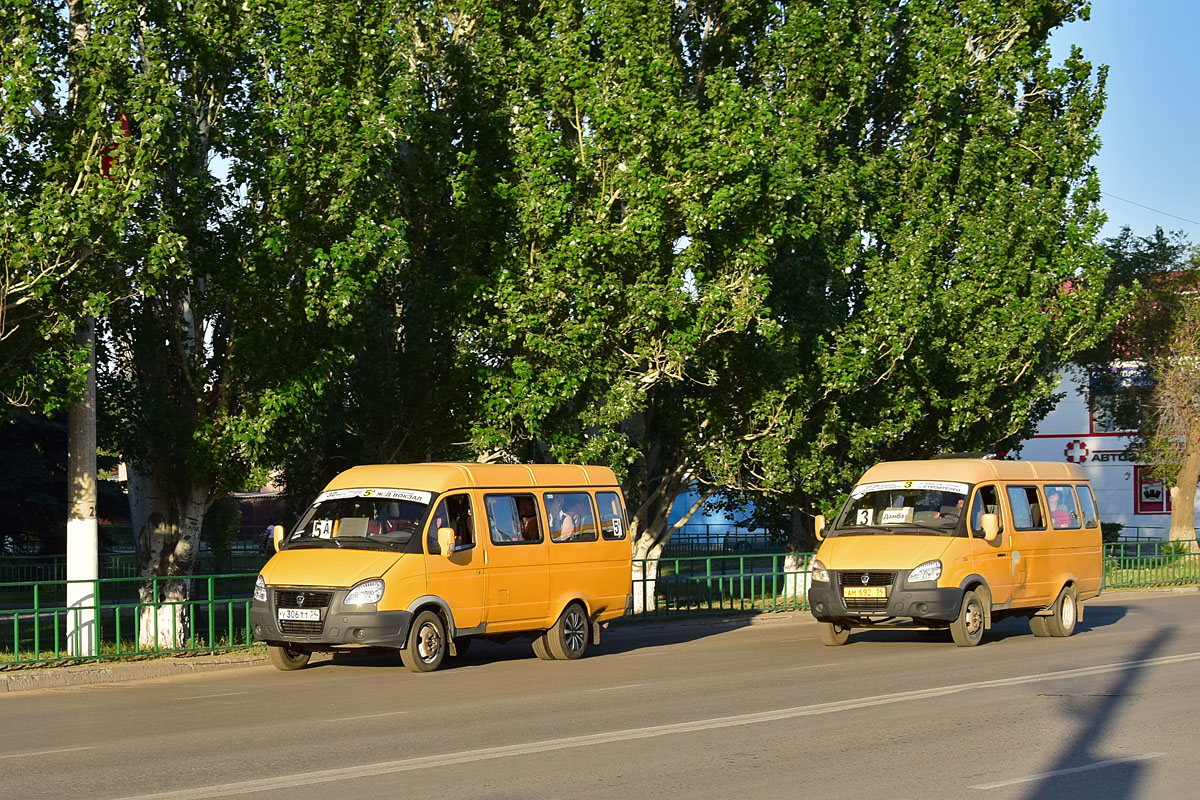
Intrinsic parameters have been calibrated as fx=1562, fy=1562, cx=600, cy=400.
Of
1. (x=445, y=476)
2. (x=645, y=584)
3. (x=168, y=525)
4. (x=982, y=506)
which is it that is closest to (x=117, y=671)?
(x=445, y=476)

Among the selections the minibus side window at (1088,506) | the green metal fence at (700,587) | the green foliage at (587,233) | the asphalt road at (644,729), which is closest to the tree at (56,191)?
the green foliage at (587,233)

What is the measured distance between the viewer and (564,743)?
10938mm

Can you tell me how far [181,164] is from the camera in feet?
65.3

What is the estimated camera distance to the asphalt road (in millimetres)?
9281

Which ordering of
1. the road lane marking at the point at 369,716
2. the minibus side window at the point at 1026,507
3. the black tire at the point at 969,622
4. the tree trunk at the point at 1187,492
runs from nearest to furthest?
the road lane marking at the point at 369,716
the black tire at the point at 969,622
the minibus side window at the point at 1026,507
the tree trunk at the point at 1187,492

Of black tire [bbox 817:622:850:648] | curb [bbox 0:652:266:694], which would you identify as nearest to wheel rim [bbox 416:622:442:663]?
curb [bbox 0:652:266:694]

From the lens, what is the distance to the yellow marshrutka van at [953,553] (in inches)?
731

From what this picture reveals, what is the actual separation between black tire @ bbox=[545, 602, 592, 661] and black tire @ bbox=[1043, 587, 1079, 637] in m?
6.75

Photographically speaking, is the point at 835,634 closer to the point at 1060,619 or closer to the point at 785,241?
the point at 1060,619

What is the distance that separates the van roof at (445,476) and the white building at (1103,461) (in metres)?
50.1

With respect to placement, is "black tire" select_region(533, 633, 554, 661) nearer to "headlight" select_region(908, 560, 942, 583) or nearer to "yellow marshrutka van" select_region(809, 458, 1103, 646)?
"yellow marshrutka van" select_region(809, 458, 1103, 646)

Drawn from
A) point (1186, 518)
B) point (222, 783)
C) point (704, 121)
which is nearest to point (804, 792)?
point (222, 783)

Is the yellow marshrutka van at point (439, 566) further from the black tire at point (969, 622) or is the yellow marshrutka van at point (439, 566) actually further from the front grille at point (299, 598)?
the black tire at point (969, 622)

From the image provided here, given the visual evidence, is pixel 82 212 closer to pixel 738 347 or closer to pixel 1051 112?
pixel 738 347
